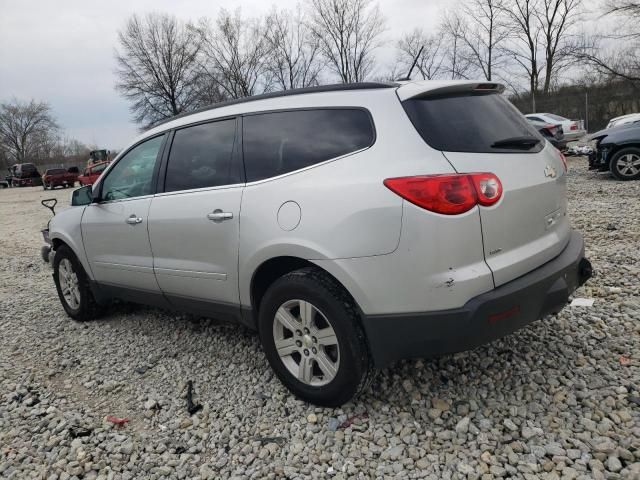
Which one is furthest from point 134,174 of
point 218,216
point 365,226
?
point 365,226

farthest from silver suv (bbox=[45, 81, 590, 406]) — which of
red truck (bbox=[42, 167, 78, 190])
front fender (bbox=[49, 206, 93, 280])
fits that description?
red truck (bbox=[42, 167, 78, 190])

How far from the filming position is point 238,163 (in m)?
3.09

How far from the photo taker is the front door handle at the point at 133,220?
3.67 m

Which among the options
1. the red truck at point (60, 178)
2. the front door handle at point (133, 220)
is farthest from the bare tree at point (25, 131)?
the front door handle at point (133, 220)

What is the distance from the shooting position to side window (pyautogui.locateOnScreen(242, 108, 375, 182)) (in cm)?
263

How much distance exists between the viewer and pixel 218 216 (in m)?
3.02

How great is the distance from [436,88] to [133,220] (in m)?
2.40

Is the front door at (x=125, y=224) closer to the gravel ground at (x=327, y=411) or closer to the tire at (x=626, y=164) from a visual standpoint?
the gravel ground at (x=327, y=411)

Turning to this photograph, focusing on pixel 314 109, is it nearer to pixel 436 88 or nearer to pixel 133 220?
pixel 436 88

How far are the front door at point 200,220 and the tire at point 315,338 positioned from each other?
1.25ft

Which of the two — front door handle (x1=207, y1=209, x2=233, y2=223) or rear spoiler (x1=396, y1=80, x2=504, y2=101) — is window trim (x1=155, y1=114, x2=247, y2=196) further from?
rear spoiler (x1=396, y1=80, x2=504, y2=101)

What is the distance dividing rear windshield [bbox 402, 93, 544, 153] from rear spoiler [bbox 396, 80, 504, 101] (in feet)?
0.08

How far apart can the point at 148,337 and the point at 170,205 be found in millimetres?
1376

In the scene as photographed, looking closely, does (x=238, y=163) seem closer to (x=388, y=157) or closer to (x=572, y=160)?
(x=388, y=157)
